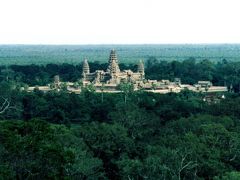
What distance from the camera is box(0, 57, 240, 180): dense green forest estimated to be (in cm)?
1925

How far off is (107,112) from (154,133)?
37.0ft

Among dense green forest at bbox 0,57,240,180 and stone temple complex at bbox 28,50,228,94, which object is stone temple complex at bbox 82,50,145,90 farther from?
dense green forest at bbox 0,57,240,180

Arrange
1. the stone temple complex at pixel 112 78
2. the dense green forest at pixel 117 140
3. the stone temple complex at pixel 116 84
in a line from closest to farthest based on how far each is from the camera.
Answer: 1. the dense green forest at pixel 117 140
2. the stone temple complex at pixel 116 84
3. the stone temple complex at pixel 112 78

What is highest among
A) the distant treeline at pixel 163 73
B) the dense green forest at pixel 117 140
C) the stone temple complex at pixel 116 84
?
the dense green forest at pixel 117 140

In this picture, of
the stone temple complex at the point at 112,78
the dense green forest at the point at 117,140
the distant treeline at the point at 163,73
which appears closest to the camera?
the dense green forest at the point at 117,140

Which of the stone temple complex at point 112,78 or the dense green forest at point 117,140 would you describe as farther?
the stone temple complex at point 112,78

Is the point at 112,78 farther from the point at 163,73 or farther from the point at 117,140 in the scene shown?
the point at 117,140

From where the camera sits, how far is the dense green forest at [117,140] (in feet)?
63.2

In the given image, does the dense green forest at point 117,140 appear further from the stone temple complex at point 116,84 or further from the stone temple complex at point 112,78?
the stone temple complex at point 112,78

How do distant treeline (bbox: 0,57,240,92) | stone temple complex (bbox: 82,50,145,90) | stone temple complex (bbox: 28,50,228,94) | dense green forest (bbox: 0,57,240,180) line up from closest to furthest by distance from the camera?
dense green forest (bbox: 0,57,240,180) < stone temple complex (bbox: 28,50,228,94) < stone temple complex (bbox: 82,50,145,90) < distant treeline (bbox: 0,57,240,92)

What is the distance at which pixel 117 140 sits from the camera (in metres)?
30.0

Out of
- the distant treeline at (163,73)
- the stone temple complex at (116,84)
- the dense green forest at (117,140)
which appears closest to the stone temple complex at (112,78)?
the stone temple complex at (116,84)

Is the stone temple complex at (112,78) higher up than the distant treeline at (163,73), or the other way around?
the stone temple complex at (112,78)

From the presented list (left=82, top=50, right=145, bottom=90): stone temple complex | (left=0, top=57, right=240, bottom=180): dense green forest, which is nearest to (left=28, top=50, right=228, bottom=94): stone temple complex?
(left=82, top=50, right=145, bottom=90): stone temple complex
